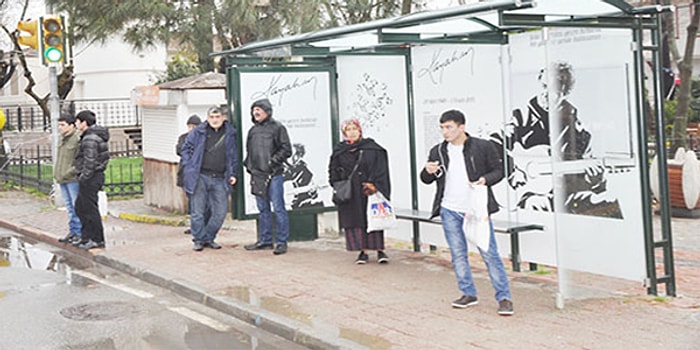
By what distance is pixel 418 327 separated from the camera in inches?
275

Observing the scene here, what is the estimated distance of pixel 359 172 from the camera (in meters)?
9.64

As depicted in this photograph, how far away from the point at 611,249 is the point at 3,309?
550 cm

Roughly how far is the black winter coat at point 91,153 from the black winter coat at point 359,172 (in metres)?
3.05

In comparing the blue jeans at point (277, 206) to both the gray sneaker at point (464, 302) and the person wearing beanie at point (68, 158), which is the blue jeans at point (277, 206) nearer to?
the person wearing beanie at point (68, 158)

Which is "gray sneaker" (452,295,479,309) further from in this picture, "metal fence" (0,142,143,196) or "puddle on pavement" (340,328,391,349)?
"metal fence" (0,142,143,196)

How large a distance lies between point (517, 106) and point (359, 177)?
6.01 ft

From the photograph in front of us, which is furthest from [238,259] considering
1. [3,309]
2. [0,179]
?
[0,179]

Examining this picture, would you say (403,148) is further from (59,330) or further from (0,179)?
(0,179)

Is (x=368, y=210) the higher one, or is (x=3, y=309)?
(x=368, y=210)

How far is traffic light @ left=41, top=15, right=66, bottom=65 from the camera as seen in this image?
14484 millimetres

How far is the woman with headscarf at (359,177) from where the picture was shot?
959 centimetres
